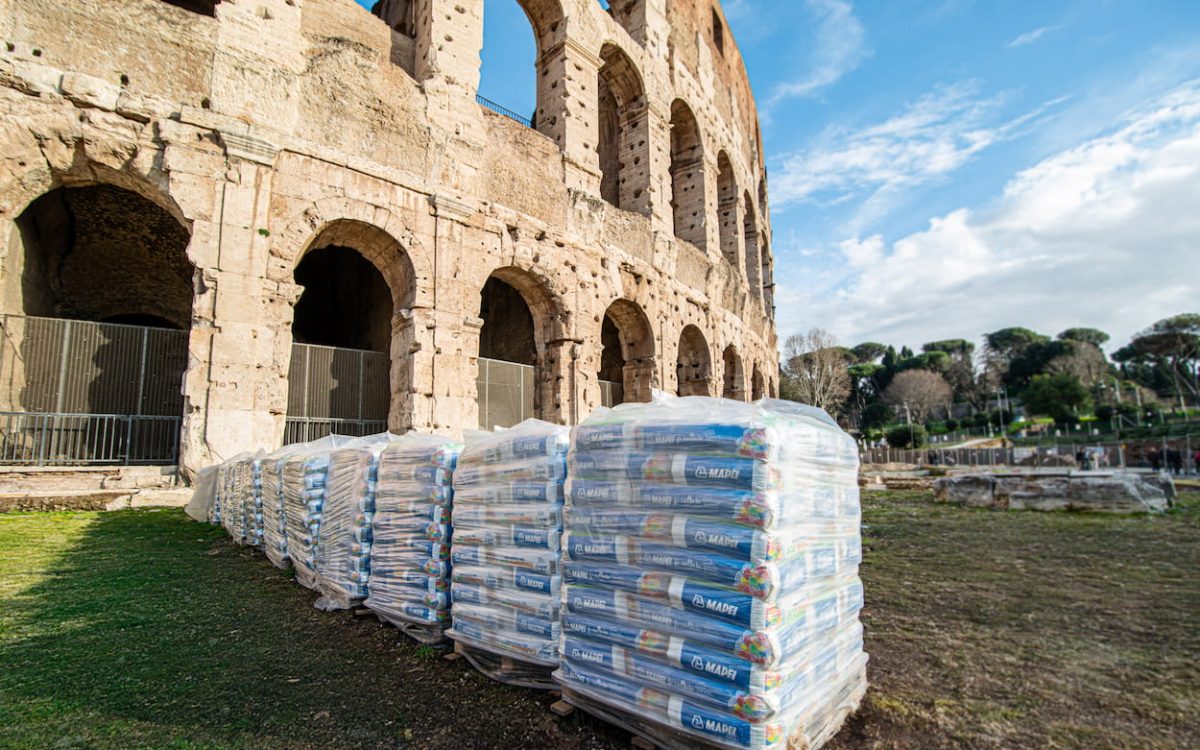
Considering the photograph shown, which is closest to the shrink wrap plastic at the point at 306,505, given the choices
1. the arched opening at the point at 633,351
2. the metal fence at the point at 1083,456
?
the arched opening at the point at 633,351

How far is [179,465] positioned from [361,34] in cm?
723

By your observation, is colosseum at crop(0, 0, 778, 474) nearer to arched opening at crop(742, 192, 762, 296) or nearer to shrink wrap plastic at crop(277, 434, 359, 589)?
shrink wrap plastic at crop(277, 434, 359, 589)

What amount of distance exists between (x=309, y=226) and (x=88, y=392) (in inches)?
139

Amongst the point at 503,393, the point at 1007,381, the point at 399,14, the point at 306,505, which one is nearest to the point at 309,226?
the point at 503,393

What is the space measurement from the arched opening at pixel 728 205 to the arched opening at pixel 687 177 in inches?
86.2

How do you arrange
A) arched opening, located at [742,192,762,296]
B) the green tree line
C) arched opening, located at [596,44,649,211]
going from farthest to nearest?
the green tree line < arched opening, located at [742,192,762,296] < arched opening, located at [596,44,649,211]

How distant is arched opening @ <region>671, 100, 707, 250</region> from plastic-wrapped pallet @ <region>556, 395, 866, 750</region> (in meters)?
13.9

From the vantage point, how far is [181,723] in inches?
80.0

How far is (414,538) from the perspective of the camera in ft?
9.41

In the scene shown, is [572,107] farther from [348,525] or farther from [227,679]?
[227,679]

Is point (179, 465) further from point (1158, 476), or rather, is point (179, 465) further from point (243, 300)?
point (1158, 476)

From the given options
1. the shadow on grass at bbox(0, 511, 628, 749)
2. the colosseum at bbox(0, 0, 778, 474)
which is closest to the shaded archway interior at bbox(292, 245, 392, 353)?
the colosseum at bbox(0, 0, 778, 474)

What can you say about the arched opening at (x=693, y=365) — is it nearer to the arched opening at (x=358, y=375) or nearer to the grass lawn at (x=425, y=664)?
the arched opening at (x=358, y=375)

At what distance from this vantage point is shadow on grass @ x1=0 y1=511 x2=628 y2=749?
1968 mm
